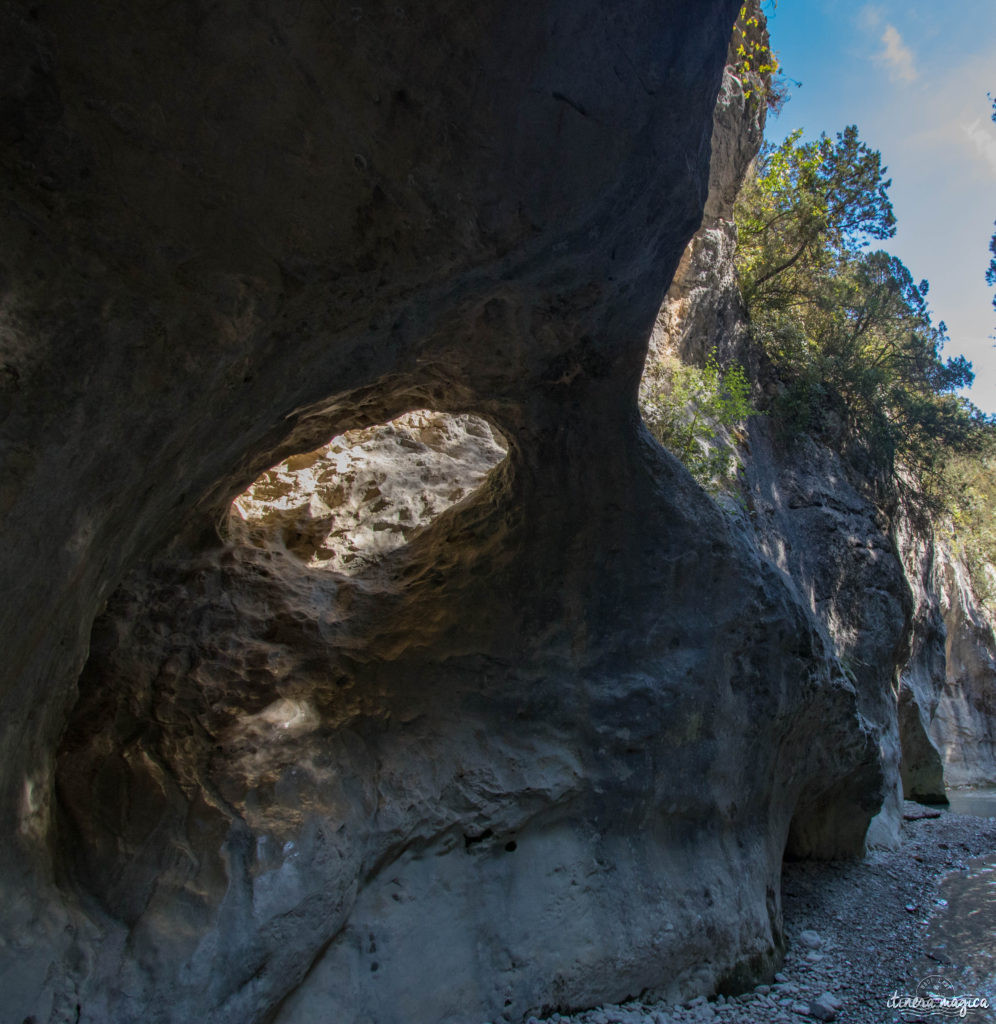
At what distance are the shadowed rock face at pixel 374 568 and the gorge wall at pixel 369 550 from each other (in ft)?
0.06

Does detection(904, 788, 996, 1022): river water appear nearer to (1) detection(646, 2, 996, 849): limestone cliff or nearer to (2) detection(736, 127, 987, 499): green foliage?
(1) detection(646, 2, 996, 849): limestone cliff

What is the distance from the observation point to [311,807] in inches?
153

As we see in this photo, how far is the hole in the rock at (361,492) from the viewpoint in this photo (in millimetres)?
5062

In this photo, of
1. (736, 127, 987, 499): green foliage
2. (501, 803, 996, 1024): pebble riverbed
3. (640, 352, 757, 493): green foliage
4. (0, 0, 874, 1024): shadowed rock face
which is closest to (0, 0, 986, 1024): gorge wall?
(0, 0, 874, 1024): shadowed rock face

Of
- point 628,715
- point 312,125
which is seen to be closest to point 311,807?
point 628,715

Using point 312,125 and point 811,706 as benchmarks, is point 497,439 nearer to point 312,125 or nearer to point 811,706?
point 811,706

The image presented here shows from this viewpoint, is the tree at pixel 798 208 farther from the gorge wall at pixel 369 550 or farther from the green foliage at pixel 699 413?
the gorge wall at pixel 369 550

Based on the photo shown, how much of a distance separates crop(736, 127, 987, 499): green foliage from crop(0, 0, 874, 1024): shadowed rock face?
20.3 feet

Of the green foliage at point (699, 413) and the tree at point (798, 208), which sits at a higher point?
the tree at point (798, 208)

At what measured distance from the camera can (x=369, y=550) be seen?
16.6 feet

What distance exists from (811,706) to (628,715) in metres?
1.91

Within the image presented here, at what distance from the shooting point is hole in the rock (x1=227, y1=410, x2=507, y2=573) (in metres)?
5.06

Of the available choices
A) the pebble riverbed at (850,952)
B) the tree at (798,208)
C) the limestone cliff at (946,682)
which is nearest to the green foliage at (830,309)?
the tree at (798,208)

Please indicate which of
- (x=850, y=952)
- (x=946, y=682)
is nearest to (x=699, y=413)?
(x=850, y=952)
